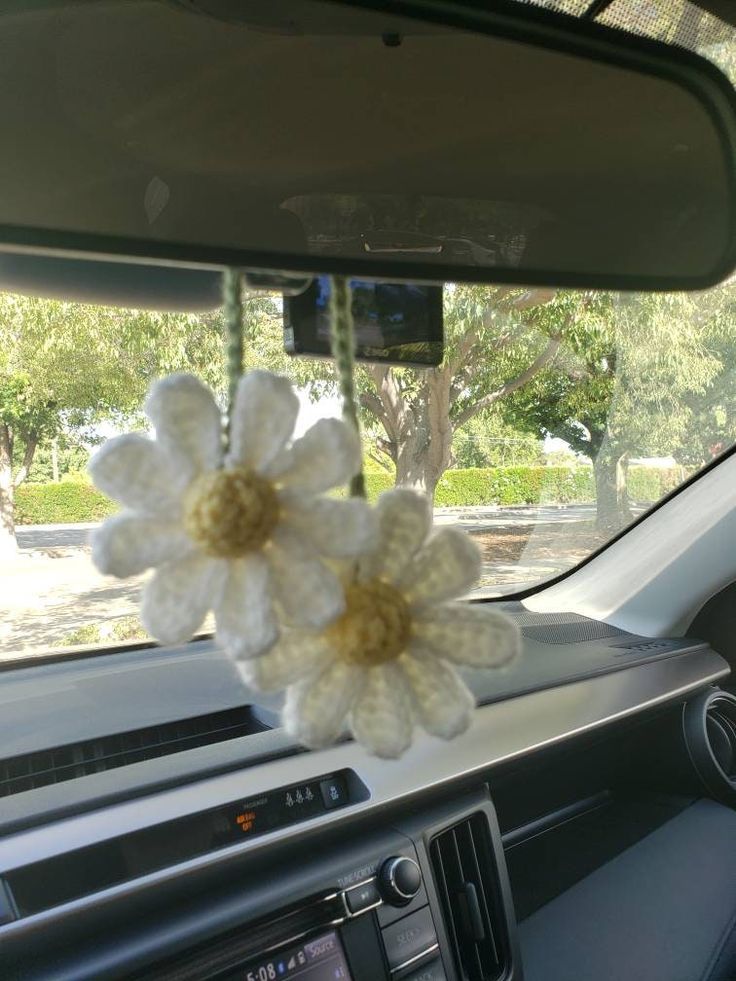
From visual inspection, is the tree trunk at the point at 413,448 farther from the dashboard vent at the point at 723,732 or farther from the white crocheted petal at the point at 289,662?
the dashboard vent at the point at 723,732

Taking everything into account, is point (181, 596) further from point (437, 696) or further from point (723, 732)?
point (723, 732)

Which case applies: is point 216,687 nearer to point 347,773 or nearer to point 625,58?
point 347,773

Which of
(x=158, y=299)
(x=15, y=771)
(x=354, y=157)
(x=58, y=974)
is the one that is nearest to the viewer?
(x=354, y=157)

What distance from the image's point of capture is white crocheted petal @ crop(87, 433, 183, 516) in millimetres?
474

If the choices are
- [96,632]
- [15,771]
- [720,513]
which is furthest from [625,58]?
[720,513]

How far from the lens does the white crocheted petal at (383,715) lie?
0.52 metres

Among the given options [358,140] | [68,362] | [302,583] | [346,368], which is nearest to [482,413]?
[68,362]

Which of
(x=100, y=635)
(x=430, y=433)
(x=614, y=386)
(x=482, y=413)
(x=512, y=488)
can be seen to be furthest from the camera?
(x=614, y=386)

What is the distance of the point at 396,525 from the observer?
1.75ft

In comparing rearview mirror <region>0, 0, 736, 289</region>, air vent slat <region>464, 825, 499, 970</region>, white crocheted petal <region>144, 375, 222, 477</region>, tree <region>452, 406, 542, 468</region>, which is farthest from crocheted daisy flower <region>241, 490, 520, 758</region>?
tree <region>452, 406, 542, 468</region>

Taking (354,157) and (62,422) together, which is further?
(62,422)

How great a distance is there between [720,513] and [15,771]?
7.91ft

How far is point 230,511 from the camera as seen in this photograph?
45 centimetres

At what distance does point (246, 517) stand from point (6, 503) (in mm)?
2524
